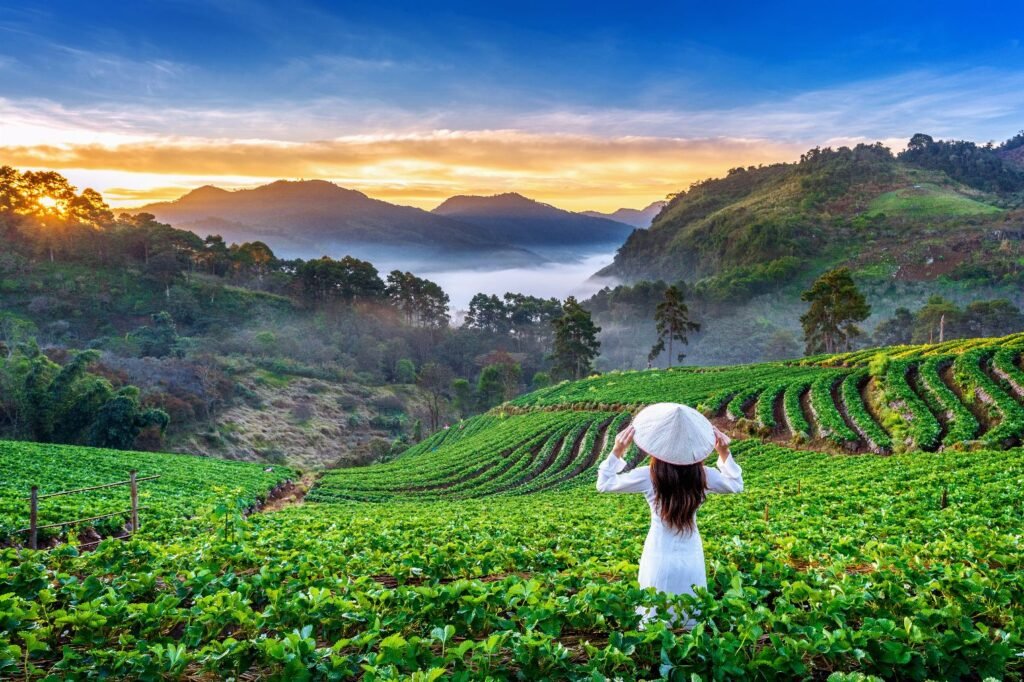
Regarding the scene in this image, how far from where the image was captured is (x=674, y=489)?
462 centimetres

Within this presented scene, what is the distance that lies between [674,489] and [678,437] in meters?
0.44

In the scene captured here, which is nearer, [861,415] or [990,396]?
[990,396]

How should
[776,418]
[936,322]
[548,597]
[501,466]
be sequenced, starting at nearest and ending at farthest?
[548,597]
[776,418]
[501,466]
[936,322]

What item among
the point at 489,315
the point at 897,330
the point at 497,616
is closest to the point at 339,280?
the point at 489,315

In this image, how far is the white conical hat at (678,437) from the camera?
14.9 feet

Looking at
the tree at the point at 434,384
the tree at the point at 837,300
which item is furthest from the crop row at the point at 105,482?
the tree at the point at 837,300

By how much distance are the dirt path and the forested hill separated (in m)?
103

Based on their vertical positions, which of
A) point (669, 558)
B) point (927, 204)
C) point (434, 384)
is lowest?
point (434, 384)

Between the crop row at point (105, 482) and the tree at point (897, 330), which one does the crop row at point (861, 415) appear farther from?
the tree at point (897, 330)

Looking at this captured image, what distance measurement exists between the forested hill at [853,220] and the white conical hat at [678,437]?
11536cm

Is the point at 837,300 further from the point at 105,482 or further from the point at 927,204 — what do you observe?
the point at 927,204

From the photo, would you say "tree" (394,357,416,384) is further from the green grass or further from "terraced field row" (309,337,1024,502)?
the green grass

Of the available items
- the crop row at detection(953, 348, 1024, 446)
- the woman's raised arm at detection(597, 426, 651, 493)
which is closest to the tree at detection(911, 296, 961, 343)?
the crop row at detection(953, 348, 1024, 446)

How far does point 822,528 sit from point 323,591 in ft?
29.2
